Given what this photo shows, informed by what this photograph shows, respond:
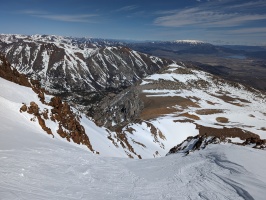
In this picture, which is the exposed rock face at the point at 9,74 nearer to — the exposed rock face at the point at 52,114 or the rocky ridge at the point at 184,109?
the exposed rock face at the point at 52,114

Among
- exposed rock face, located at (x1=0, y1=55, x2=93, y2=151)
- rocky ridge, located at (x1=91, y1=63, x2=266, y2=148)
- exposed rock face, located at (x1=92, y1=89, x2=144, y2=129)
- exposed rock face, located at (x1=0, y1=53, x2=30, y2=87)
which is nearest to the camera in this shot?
exposed rock face, located at (x1=0, y1=55, x2=93, y2=151)

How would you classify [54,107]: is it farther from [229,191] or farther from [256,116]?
[256,116]

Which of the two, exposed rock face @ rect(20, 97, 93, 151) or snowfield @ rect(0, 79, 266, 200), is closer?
snowfield @ rect(0, 79, 266, 200)

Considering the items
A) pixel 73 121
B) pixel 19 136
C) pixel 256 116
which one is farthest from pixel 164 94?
pixel 19 136

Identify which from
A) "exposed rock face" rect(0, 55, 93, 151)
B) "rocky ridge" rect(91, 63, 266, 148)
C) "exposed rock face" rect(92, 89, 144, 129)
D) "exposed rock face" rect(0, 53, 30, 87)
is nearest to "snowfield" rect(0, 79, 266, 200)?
"exposed rock face" rect(0, 55, 93, 151)

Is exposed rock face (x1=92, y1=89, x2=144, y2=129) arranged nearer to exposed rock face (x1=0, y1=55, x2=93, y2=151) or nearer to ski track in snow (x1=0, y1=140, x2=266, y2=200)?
exposed rock face (x1=0, y1=55, x2=93, y2=151)

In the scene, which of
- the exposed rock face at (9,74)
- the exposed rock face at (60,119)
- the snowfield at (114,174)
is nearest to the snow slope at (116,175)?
the snowfield at (114,174)

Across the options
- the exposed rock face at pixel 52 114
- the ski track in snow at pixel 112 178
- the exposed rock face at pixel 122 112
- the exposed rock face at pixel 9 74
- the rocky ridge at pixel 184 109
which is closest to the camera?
the ski track in snow at pixel 112 178

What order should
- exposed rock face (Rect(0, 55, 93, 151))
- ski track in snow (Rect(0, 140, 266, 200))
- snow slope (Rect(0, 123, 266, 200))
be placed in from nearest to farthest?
ski track in snow (Rect(0, 140, 266, 200)) < snow slope (Rect(0, 123, 266, 200)) < exposed rock face (Rect(0, 55, 93, 151))

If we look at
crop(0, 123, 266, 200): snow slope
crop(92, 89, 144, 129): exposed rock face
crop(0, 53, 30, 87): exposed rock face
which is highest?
crop(0, 53, 30, 87): exposed rock face
